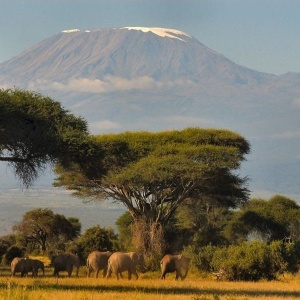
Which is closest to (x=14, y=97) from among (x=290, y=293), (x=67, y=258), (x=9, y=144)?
(x=9, y=144)

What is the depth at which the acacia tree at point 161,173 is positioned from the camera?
47812mm

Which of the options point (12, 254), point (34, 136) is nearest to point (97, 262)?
point (34, 136)

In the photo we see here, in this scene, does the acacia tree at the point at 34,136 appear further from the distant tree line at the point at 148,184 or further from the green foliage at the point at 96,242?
the green foliage at the point at 96,242

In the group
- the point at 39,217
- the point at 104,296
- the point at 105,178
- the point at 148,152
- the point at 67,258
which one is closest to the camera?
the point at 104,296

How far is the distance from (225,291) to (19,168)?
8.48 m

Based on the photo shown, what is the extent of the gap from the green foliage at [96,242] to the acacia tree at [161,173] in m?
2.83

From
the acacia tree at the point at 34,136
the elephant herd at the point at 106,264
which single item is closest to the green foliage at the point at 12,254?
the elephant herd at the point at 106,264

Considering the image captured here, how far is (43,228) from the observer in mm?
68000

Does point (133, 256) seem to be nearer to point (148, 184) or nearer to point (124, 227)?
point (148, 184)

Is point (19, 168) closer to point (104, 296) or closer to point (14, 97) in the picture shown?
point (14, 97)

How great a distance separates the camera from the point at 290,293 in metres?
28.4

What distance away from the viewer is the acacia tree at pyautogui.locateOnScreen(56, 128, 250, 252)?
47.8 meters

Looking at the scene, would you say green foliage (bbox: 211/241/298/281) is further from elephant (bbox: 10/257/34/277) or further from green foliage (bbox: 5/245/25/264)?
green foliage (bbox: 5/245/25/264)

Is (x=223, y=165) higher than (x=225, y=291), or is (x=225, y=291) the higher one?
(x=223, y=165)
